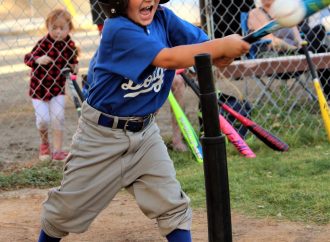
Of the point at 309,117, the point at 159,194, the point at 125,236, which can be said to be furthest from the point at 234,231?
the point at 309,117

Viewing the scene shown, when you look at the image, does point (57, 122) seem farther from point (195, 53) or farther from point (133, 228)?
point (195, 53)

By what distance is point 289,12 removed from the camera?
224 centimetres

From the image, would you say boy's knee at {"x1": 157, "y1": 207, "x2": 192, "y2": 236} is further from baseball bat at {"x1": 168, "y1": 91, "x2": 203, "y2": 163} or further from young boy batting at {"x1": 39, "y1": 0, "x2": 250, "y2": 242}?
baseball bat at {"x1": 168, "y1": 91, "x2": 203, "y2": 163}

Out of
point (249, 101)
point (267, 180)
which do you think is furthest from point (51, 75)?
point (249, 101)

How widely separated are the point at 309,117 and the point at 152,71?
3718 mm

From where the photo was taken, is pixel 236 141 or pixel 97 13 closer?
pixel 236 141

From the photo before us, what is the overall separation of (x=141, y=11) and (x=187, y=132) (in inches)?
104

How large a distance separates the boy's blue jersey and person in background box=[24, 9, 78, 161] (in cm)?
244

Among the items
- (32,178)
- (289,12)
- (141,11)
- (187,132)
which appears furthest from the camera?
(187,132)

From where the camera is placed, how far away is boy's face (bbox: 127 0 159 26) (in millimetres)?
2623

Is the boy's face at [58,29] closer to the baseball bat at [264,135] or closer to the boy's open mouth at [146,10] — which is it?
the baseball bat at [264,135]

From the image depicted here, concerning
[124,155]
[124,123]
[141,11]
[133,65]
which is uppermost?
A: [141,11]

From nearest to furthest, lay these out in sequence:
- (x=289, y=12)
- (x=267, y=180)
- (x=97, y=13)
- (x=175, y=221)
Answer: (x=289, y=12) → (x=175, y=221) → (x=267, y=180) → (x=97, y=13)

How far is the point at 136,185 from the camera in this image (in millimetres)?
2945
